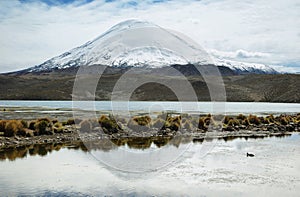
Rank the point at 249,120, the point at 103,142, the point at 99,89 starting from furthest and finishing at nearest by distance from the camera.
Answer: the point at 99,89
the point at 249,120
the point at 103,142

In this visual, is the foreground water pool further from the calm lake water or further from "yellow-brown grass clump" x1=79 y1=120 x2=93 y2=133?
the calm lake water

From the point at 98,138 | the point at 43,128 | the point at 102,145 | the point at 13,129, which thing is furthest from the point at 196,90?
the point at 102,145

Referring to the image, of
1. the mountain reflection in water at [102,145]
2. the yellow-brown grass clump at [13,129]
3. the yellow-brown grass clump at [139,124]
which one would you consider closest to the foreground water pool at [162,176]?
the mountain reflection in water at [102,145]

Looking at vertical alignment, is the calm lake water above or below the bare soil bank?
below

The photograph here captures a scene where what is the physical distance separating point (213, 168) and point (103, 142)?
24.4ft

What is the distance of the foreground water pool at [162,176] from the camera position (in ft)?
33.9

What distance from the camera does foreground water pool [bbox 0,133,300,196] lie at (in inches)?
406

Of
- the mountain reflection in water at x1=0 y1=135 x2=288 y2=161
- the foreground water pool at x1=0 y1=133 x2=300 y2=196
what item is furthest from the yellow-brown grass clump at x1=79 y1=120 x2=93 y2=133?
the foreground water pool at x1=0 y1=133 x2=300 y2=196

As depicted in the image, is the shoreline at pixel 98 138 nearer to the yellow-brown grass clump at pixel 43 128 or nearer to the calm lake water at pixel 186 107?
the yellow-brown grass clump at pixel 43 128

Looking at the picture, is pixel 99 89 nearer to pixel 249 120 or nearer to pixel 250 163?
pixel 249 120

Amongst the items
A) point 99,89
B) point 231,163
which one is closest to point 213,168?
point 231,163

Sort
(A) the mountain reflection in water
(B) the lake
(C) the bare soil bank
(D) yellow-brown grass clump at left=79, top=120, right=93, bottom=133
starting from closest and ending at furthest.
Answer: (B) the lake
(A) the mountain reflection in water
(D) yellow-brown grass clump at left=79, top=120, right=93, bottom=133
(C) the bare soil bank

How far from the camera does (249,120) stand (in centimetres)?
3141

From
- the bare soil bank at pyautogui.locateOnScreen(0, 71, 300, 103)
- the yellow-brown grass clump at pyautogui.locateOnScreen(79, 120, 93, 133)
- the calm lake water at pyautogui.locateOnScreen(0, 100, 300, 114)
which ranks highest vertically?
the bare soil bank at pyautogui.locateOnScreen(0, 71, 300, 103)
